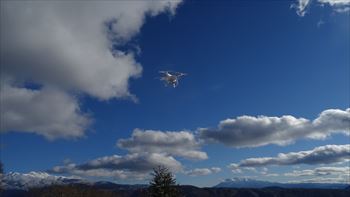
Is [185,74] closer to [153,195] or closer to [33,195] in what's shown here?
[153,195]

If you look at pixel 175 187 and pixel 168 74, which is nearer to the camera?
pixel 168 74

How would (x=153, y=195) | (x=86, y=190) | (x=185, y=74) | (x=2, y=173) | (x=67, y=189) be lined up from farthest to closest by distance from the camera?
(x=86, y=190) < (x=67, y=189) < (x=2, y=173) < (x=153, y=195) < (x=185, y=74)

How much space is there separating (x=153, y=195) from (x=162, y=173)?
329 cm

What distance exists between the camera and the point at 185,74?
37.7 metres

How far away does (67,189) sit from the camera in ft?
512

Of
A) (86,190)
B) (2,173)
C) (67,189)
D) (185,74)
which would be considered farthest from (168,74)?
(86,190)

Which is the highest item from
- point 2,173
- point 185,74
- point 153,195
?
point 2,173

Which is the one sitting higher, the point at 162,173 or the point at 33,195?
the point at 33,195

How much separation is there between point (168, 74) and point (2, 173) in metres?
91.7

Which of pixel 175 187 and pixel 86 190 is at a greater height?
pixel 86 190

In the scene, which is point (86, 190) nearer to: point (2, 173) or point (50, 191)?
point (50, 191)

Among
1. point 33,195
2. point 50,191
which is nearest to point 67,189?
point 50,191

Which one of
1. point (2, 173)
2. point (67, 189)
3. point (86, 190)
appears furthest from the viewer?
point (86, 190)

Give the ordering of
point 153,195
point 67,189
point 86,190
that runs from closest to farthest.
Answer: point 153,195 < point 67,189 < point 86,190
